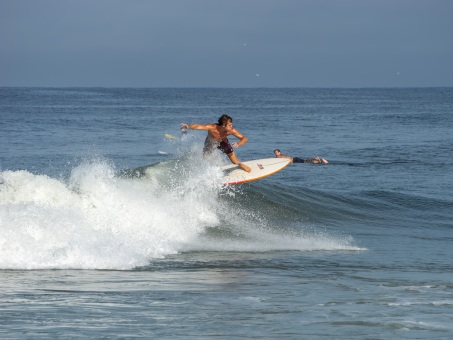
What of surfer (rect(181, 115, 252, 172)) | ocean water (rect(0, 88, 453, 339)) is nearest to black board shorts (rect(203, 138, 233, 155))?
surfer (rect(181, 115, 252, 172))

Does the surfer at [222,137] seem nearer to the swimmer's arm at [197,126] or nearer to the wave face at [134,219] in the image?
the swimmer's arm at [197,126]

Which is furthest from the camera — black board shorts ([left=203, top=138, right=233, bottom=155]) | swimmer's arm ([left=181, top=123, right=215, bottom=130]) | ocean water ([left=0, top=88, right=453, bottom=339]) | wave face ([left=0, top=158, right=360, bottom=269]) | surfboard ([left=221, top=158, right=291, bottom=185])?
surfboard ([left=221, top=158, right=291, bottom=185])

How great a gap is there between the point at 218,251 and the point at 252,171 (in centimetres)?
413

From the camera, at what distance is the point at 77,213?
14.8 meters

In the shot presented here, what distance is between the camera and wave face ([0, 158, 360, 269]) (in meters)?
12.3

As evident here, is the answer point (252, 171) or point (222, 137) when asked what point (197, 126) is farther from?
point (252, 171)

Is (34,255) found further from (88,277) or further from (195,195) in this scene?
(195,195)

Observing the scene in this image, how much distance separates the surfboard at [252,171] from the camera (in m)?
17.7

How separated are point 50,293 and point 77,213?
5.05m

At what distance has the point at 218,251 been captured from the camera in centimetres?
1435

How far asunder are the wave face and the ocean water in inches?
1.4

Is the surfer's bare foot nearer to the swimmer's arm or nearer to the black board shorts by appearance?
the black board shorts

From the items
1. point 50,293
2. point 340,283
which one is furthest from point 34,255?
point 340,283

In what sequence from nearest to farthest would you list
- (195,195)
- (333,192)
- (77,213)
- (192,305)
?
(192,305), (77,213), (195,195), (333,192)
